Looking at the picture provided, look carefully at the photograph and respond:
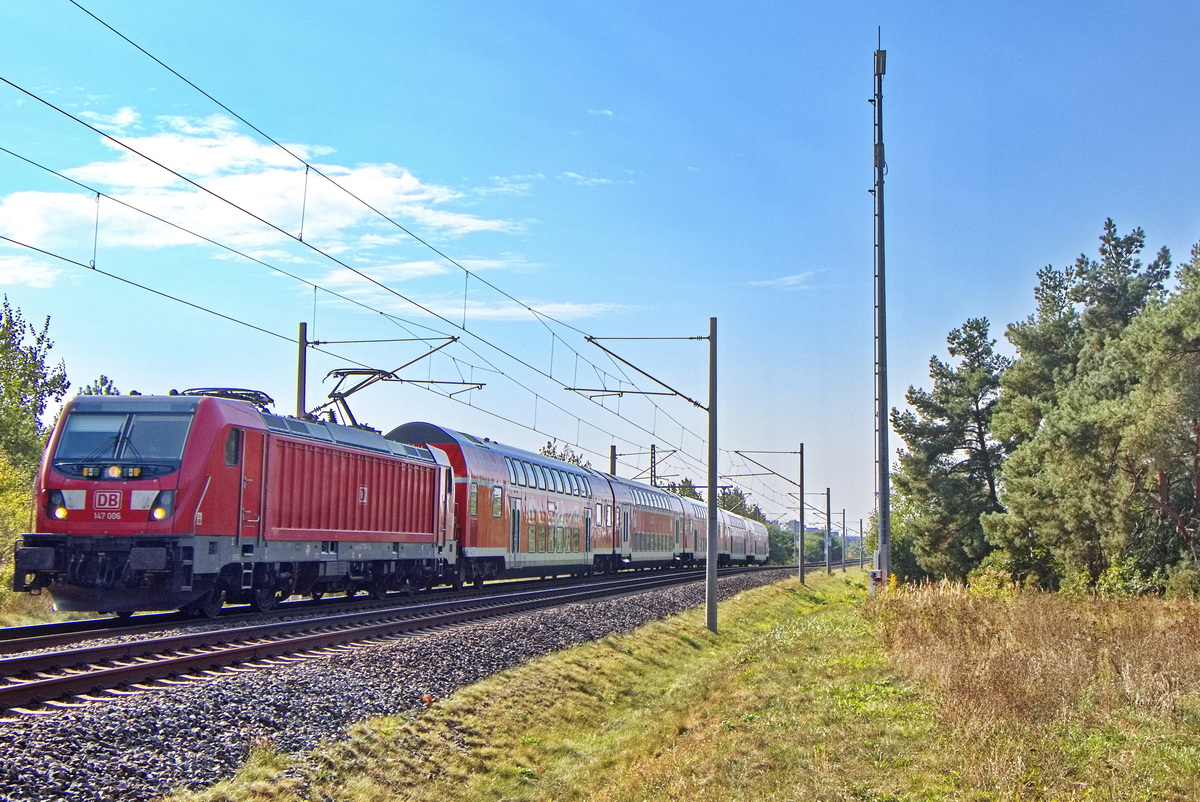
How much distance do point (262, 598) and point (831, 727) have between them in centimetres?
1122

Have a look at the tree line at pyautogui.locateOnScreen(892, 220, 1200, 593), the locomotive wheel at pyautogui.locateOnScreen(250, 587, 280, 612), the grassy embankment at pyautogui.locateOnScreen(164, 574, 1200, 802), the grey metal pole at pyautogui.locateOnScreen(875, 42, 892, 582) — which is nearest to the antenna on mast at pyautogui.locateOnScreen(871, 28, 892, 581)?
the grey metal pole at pyautogui.locateOnScreen(875, 42, 892, 582)

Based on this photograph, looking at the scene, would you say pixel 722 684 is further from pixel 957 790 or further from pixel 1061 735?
pixel 957 790

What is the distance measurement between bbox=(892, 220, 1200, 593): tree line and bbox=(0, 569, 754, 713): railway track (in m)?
17.3

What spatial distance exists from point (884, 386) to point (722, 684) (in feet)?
27.2

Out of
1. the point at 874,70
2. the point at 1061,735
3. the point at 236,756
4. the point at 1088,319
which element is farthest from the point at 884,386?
the point at 1088,319

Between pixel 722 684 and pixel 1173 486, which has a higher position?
pixel 1173 486

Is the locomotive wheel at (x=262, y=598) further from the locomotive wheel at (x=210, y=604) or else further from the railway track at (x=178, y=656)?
the railway track at (x=178, y=656)

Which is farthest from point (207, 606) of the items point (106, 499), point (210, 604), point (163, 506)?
point (106, 499)

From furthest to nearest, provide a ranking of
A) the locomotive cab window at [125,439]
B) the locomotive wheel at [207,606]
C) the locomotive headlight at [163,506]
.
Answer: the locomotive wheel at [207,606]
the locomotive cab window at [125,439]
the locomotive headlight at [163,506]

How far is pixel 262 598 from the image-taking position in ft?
60.7

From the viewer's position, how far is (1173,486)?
2884 centimetres

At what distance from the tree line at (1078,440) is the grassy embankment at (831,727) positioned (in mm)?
9552

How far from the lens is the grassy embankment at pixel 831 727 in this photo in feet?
27.9

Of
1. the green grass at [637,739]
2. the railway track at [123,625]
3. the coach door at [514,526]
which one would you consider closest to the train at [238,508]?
the railway track at [123,625]
